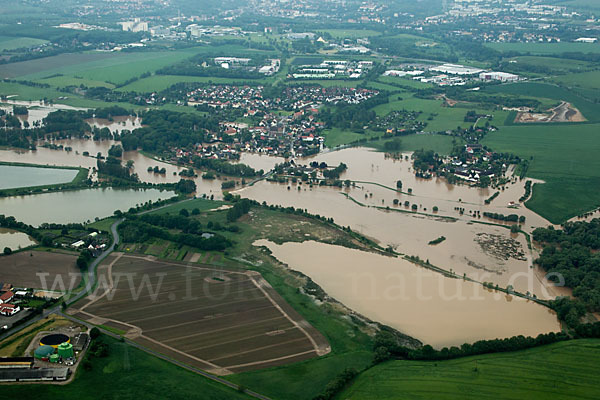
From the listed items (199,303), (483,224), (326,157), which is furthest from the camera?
(326,157)

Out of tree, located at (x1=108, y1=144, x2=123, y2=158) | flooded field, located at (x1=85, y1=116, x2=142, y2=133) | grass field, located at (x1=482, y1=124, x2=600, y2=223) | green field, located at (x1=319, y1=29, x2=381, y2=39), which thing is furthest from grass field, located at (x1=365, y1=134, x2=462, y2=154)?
green field, located at (x1=319, y1=29, x2=381, y2=39)

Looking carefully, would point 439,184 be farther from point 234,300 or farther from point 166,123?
point 166,123

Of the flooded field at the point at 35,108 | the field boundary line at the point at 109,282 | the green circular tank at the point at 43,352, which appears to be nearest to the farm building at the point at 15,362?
the green circular tank at the point at 43,352

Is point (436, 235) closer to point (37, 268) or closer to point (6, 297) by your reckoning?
point (37, 268)

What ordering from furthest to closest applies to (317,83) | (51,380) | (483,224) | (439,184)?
(317,83) → (439,184) → (483,224) → (51,380)

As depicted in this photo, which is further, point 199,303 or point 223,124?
point 223,124

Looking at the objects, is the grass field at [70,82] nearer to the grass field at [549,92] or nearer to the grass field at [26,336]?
the grass field at [549,92]

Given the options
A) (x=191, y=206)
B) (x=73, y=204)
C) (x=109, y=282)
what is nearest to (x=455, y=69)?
(x=191, y=206)

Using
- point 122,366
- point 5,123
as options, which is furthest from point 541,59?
point 122,366
